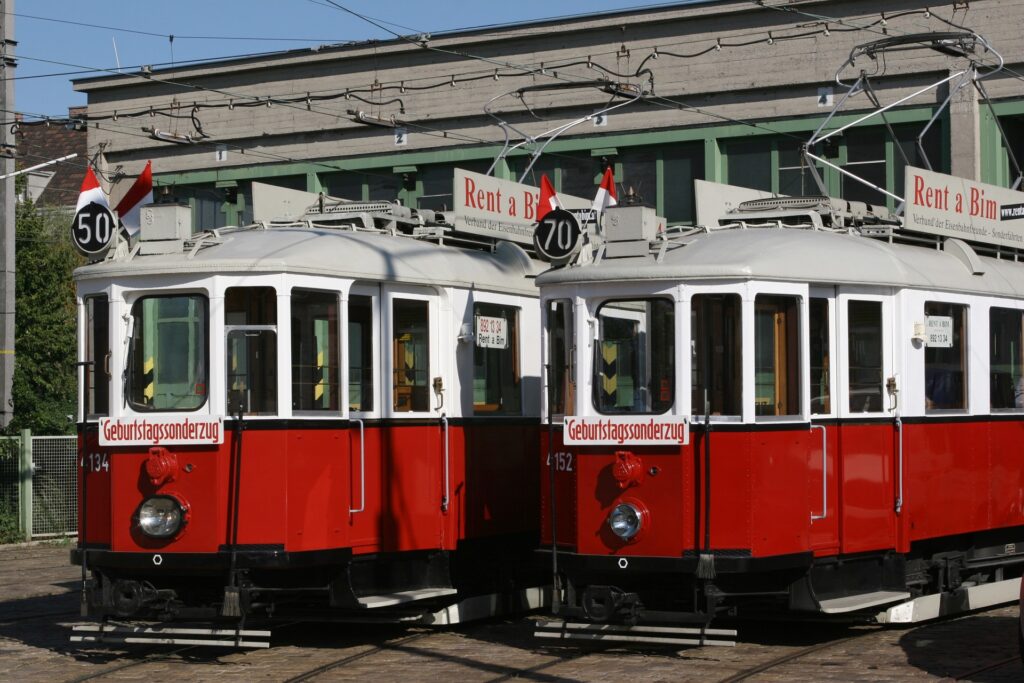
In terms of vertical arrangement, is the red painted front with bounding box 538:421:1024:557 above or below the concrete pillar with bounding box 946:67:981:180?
below

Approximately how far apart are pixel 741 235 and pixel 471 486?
3.01 meters

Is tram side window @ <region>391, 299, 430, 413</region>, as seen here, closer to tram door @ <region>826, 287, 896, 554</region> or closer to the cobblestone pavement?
the cobblestone pavement

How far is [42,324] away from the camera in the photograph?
30031 mm

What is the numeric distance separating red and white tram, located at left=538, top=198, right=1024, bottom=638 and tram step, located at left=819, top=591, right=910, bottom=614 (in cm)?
2

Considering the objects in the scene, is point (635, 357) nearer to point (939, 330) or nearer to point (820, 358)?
point (820, 358)

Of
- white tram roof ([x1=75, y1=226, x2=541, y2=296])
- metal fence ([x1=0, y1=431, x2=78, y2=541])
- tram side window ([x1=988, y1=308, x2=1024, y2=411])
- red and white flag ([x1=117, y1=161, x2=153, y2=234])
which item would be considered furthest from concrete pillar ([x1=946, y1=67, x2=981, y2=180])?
red and white flag ([x1=117, y1=161, x2=153, y2=234])

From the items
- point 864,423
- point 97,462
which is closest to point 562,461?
point 864,423

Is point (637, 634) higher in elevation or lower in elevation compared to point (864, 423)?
lower

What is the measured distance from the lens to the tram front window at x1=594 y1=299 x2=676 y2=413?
11.8 meters

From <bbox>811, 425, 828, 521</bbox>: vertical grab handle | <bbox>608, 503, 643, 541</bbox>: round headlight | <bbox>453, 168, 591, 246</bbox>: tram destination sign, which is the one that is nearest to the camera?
<bbox>608, 503, 643, 541</bbox>: round headlight

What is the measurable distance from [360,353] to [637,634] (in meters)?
2.96

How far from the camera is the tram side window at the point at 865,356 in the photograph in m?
12.4

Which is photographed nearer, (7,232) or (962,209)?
(962,209)

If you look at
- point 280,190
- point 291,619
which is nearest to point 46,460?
point 280,190
